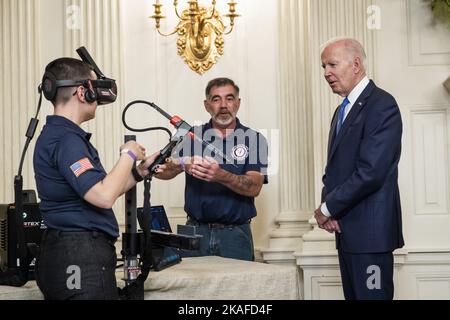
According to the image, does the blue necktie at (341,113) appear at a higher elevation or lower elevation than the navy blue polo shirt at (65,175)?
higher

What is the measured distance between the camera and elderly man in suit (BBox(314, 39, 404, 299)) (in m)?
3.60

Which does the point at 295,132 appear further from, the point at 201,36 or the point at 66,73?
the point at 66,73

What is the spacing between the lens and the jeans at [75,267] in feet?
9.82

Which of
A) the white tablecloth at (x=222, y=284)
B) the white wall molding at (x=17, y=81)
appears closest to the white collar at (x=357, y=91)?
the white tablecloth at (x=222, y=284)

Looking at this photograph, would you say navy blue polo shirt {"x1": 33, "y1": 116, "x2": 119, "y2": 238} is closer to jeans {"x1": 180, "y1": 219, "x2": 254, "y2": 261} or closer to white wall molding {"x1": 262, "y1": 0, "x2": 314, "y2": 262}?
jeans {"x1": 180, "y1": 219, "x2": 254, "y2": 261}

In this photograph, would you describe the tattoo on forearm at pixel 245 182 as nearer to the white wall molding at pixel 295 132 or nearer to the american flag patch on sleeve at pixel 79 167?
the white wall molding at pixel 295 132

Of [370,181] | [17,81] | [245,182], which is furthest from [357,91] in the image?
[17,81]

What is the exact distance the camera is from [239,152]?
4.74 metres

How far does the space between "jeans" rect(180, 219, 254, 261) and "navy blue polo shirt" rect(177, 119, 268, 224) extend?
0.04 meters

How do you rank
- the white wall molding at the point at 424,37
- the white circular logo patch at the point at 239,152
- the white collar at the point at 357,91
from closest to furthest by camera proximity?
the white collar at the point at 357,91 < the white circular logo patch at the point at 239,152 < the white wall molding at the point at 424,37

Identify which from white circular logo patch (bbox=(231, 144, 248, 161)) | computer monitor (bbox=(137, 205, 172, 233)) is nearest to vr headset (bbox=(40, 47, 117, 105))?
computer monitor (bbox=(137, 205, 172, 233))

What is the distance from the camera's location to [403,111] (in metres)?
5.02

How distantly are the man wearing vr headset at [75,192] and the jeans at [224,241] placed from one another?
1445mm

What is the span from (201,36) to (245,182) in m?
1.38
